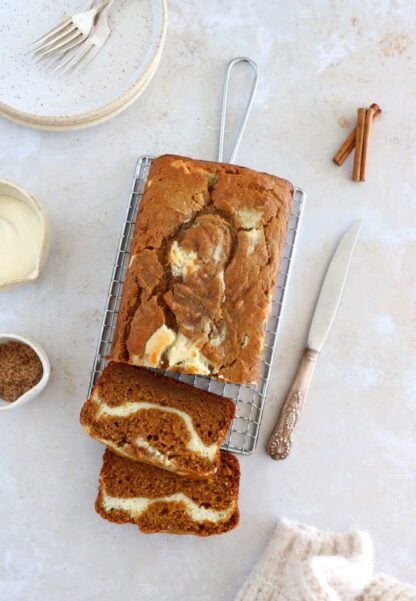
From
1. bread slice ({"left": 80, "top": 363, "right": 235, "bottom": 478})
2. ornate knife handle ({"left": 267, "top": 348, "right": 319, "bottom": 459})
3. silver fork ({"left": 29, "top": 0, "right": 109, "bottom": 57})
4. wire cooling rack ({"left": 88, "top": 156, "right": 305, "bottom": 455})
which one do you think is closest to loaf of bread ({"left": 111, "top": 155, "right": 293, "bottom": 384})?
bread slice ({"left": 80, "top": 363, "right": 235, "bottom": 478})

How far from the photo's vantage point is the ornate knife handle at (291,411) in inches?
110

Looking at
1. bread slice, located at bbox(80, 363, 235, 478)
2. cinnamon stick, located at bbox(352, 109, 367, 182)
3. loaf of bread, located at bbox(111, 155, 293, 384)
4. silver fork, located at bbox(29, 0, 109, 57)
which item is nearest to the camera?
loaf of bread, located at bbox(111, 155, 293, 384)

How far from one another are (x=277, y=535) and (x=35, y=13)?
91.1 inches

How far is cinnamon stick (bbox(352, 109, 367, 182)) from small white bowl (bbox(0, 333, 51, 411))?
4.89 ft

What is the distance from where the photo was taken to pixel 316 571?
2.55 meters

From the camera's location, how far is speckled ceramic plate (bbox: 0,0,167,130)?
2709mm

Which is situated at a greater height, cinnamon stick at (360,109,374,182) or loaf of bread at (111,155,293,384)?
cinnamon stick at (360,109,374,182)

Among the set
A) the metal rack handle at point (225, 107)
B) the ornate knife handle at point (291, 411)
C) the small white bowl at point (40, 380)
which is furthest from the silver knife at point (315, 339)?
the small white bowl at point (40, 380)

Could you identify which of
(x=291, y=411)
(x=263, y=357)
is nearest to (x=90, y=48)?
(x=263, y=357)

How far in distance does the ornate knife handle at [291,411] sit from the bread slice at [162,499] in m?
0.26

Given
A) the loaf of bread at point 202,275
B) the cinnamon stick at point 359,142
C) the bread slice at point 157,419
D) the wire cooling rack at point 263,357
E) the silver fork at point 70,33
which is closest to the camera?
the loaf of bread at point 202,275

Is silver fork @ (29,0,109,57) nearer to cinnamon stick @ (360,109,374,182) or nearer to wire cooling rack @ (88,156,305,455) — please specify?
wire cooling rack @ (88,156,305,455)

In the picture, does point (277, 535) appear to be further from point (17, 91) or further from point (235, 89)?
point (17, 91)

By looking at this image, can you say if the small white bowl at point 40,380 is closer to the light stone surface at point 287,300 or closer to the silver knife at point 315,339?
the light stone surface at point 287,300
